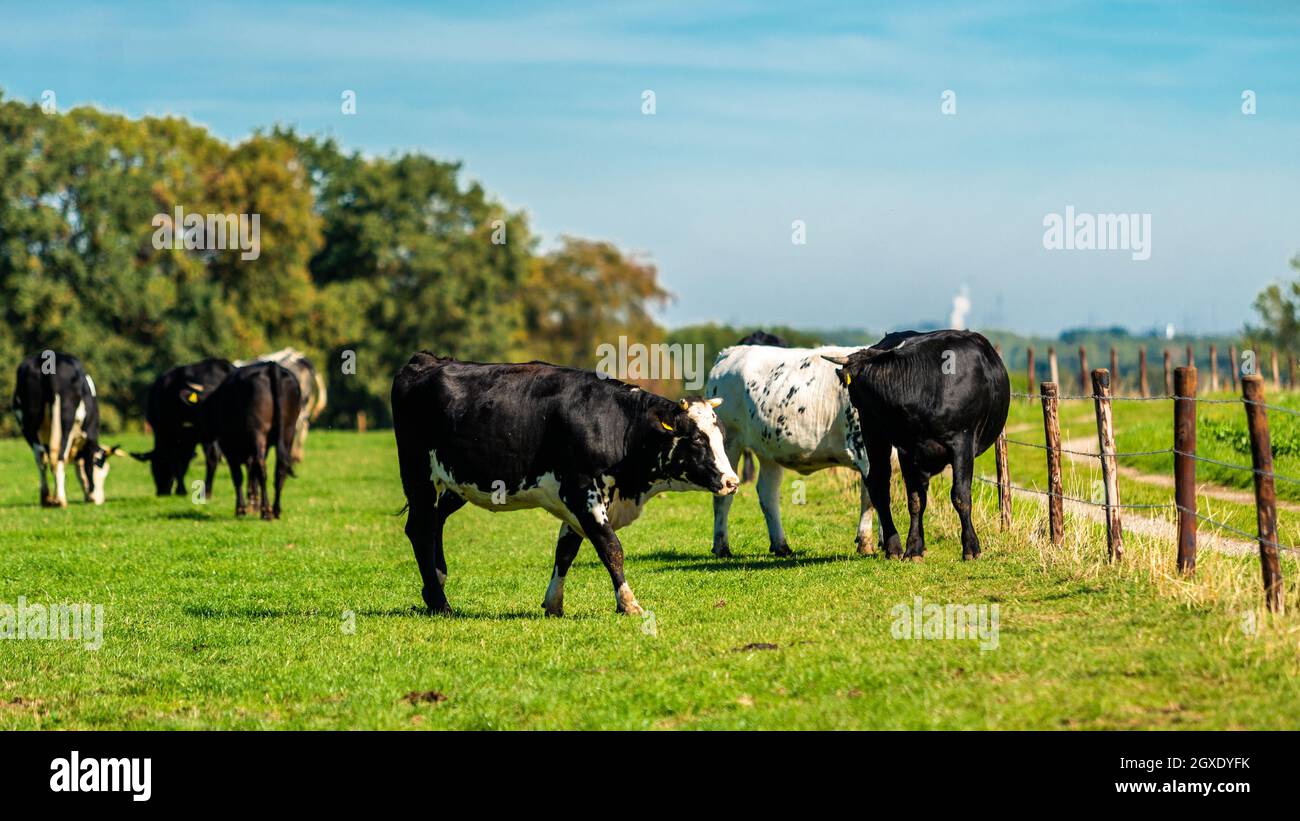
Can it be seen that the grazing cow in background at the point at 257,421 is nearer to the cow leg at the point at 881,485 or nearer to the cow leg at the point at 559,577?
the cow leg at the point at 881,485

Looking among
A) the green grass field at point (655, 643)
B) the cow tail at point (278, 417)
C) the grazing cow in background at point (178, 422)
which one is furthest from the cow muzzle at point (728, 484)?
the grazing cow in background at point (178, 422)

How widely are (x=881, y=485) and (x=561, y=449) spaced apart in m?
4.24

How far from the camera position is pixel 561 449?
12.5 m

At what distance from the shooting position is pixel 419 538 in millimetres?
13344

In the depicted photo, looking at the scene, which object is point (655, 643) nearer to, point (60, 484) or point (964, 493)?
point (964, 493)

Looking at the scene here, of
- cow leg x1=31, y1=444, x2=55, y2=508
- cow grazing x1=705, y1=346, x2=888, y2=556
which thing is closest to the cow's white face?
cow grazing x1=705, y1=346, x2=888, y2=556

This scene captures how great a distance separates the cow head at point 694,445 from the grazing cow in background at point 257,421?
11022 millimetres

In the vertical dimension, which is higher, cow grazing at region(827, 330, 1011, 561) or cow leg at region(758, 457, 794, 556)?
cow grazing at region(827, 330, 1011, 561)

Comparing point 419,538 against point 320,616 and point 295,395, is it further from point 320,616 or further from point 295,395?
point 295,395

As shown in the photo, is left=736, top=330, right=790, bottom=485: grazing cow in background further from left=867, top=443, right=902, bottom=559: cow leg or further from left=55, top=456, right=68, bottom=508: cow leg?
left=55, top=456, right=68, bottom=508: cow leg

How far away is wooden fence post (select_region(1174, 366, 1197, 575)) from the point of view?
12.0 m

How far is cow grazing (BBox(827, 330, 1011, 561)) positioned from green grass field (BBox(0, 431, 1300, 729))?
657 millimetres
